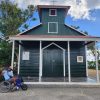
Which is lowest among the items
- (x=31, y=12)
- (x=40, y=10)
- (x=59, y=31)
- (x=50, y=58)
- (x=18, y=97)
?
(x=18, y=97)

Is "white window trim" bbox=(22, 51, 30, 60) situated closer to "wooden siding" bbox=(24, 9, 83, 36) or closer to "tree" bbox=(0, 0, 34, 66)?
"wooden siding" bbox=(24, 9, 83, 36)

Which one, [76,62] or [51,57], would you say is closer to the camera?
[76,62]

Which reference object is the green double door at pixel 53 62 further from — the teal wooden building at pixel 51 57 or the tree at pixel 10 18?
the tree at pixel 10 18

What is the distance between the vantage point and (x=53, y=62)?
21.2 metres

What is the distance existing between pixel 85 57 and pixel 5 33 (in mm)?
13204

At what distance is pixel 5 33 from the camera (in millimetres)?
30781

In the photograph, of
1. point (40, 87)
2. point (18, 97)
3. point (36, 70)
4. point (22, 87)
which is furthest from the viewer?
point (36, 70)

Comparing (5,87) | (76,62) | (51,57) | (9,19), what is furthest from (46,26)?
(9,19)

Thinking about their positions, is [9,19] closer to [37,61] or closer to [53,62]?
[37,61]

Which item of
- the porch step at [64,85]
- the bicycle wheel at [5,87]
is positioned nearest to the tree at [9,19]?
the porch step at [64,85]

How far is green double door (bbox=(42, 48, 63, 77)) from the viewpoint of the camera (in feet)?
69.2

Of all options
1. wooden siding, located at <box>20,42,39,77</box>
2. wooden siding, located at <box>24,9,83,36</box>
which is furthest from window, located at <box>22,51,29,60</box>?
wooden siding, located at <box>24,9,83,36</box>

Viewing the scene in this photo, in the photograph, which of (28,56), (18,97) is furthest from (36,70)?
(18,97)

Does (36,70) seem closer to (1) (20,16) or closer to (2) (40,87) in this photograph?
(2) (40,87)
